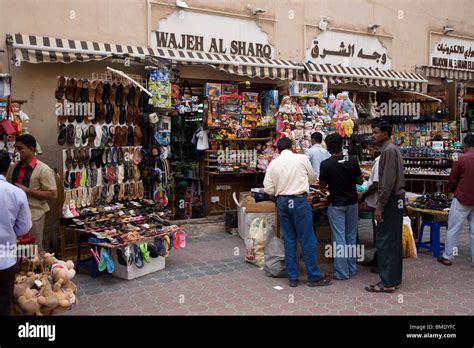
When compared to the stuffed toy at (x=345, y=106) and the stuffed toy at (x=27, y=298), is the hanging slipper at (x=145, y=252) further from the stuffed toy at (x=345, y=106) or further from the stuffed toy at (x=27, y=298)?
the stuffed toy at (x=345, y=106)

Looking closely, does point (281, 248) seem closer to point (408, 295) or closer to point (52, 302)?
point (408, 295)

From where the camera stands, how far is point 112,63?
772cm

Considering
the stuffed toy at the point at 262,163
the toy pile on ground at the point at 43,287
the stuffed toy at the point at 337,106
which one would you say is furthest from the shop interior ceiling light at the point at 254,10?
the toy pile on ground at the point at 43,287

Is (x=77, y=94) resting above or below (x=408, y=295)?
above

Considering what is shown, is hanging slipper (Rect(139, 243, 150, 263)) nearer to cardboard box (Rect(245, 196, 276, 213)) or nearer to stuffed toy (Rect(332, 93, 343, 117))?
cardboard box (Rect(245, 196, 276, 213))

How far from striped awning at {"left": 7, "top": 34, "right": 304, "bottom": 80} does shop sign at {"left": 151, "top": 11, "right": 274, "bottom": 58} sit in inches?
10.7

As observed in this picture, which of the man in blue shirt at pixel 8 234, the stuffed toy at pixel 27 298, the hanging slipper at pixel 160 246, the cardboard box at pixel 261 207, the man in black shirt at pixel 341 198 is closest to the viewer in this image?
the man in blue shirt at pixel 8 234

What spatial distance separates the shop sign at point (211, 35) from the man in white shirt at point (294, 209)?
3.97 m

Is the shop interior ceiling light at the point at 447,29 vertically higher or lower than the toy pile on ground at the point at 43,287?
higher

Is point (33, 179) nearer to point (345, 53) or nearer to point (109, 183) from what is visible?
point (109, 183)

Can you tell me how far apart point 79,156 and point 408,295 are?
4.70 metres

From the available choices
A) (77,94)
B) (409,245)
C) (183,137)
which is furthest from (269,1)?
(409,245)

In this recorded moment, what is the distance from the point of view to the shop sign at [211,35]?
830 centimetres

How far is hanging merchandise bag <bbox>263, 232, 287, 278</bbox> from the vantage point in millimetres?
5824
